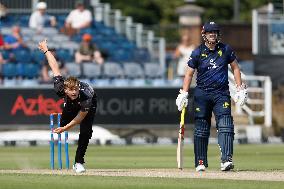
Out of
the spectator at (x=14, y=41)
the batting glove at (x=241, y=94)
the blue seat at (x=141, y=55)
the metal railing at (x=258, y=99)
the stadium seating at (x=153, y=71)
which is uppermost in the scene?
the spectator at (x=14, y=41)

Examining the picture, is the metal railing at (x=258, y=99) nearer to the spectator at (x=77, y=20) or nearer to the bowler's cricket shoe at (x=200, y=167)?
the spectator at (x=77, y=20)

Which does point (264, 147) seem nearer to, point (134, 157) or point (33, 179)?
point (134, 157)

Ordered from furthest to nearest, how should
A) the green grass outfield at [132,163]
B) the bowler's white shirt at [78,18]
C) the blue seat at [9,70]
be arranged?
the bowler's white shirt at [78,18]
the blue seat at [9,70]
the green grass outfield at [132,163]

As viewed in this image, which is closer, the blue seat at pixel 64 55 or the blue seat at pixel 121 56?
the blue seat at pixel 64 55

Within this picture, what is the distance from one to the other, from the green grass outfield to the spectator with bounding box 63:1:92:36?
600 cm

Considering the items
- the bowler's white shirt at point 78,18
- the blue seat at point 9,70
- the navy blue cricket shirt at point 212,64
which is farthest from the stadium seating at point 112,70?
the navy blue cricket shirt at point 212,64

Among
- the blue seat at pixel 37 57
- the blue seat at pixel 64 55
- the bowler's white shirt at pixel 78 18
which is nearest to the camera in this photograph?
the blue seat at pixel 37 57

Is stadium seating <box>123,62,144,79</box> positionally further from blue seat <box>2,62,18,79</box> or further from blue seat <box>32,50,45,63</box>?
blue seat <box>2,62,18,79</box>

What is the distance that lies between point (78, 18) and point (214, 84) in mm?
14872

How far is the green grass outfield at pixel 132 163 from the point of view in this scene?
45.7 ft

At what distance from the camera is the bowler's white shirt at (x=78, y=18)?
101 ft

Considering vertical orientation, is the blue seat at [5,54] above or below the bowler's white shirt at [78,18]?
below

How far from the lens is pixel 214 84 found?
16.3 m

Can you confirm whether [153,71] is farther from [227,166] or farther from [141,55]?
[227,166]
